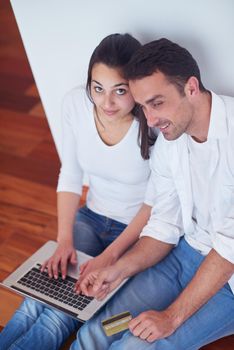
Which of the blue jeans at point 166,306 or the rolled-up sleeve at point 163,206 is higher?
the rolled-up sleeve at point 163,206

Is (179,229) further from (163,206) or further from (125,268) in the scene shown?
(125,268)

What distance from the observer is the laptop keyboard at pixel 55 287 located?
1562 millimetres

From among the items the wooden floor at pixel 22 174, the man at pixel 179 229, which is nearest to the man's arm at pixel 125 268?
the man at pixel 179 229

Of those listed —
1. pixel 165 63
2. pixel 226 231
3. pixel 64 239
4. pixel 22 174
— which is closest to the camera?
pixel 165 63

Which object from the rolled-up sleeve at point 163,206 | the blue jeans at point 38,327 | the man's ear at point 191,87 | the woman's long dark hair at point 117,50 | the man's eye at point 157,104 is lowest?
the blue jeans at point 38,327

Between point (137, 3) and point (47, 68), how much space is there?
0.50m

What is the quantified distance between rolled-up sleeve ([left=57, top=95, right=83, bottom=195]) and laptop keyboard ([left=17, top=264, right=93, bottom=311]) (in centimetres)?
28

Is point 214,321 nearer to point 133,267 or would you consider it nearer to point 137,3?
point 133,267

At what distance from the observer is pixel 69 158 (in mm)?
1726

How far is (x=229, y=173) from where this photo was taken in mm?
1365

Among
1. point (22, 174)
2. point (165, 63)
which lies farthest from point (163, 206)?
point (22, 174)

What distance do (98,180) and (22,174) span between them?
2.48 ft

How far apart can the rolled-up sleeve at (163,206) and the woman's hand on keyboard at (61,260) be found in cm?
24

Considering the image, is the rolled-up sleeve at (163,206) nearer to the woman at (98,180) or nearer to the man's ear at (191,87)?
the woman at (98,180)
